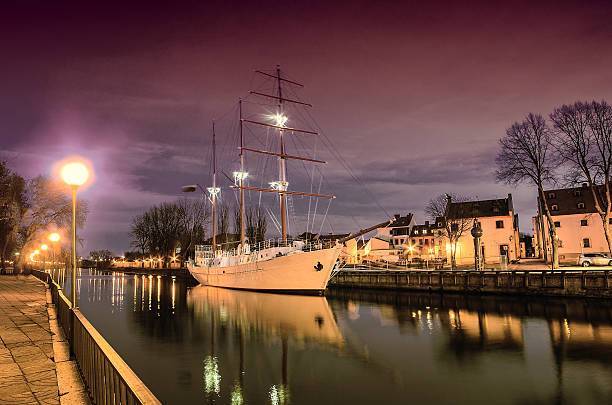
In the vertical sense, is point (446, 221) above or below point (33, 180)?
below

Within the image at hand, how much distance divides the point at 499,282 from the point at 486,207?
30.8 meters

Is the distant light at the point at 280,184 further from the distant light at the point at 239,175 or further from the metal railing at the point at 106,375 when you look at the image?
the metal railing at the point at 106,375

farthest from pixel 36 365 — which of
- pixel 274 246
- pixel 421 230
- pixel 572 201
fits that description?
pixel 421 230

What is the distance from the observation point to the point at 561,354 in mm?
14328

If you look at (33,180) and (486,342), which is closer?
(486,342)

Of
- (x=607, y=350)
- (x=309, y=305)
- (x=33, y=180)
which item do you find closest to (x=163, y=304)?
(x=309, y=305)

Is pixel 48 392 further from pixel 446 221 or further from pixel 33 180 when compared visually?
pixel 446 221

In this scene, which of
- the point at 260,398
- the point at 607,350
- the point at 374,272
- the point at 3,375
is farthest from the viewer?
the point at 374,272

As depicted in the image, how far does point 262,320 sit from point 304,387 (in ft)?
41.7

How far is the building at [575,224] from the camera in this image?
4869cm

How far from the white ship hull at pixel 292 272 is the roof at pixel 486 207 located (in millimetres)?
24514

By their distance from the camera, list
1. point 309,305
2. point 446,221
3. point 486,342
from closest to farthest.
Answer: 1. point 486,342
2. point 309,305
3. point 446,221

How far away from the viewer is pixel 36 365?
7902 millimetres

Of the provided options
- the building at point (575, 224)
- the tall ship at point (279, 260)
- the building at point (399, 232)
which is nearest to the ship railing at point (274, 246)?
the tall ship at point (279, 260)
